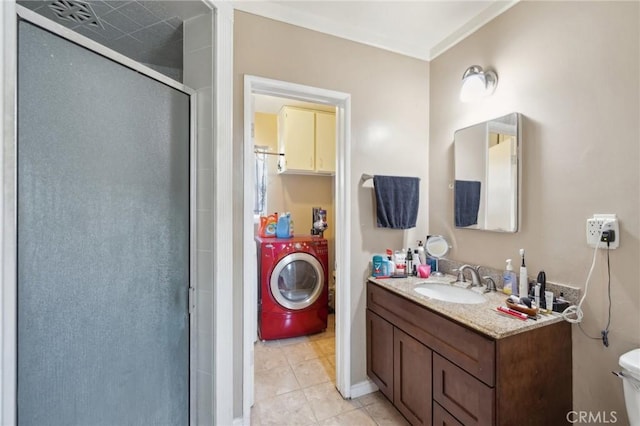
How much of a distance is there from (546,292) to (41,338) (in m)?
1.96

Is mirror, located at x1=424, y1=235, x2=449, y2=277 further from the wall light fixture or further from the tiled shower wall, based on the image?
the tiled shower wall

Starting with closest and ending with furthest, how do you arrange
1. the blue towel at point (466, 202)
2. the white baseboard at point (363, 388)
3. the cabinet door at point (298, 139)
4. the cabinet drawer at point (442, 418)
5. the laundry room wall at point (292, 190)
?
the cabinet drawer at point (442, 418), the blue towel at point (466, 202), the white baseboard at point (363, 388), the cabinet door at point (298, 139), the laundry room wall at point (292, 190)

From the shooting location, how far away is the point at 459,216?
72.1 inches

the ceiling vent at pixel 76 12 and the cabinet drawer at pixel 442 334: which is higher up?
the ceiling vent at pixel 76 12

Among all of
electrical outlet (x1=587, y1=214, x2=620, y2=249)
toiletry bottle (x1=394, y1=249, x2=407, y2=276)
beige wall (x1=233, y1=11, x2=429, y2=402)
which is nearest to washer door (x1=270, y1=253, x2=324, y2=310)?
beige wall (x1=233, y1=11, x2=429, y2=402)

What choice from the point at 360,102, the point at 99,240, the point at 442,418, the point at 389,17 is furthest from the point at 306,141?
the point at 442,418

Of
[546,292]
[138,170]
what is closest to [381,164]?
[546,292]

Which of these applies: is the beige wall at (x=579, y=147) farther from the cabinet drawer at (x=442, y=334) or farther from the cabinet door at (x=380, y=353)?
the cabinet door at (x=380, y=353)

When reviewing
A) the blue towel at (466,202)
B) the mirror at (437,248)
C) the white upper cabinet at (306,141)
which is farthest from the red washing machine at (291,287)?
the blue towel at (466,202)

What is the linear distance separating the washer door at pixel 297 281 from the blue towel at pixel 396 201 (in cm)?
101

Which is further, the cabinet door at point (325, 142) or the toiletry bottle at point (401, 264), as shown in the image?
the cabinet door at point (325, 142)

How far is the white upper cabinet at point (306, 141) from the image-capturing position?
2875 mm

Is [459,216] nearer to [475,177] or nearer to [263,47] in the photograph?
[475,177]

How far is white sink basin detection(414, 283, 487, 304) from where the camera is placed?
5.18ft
